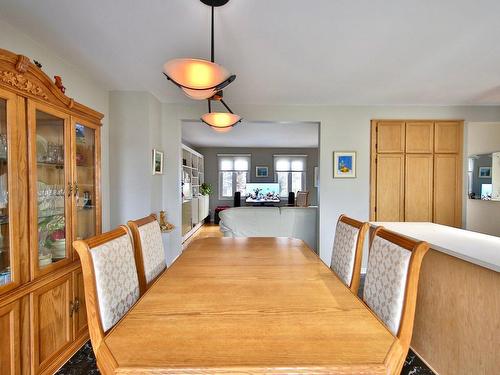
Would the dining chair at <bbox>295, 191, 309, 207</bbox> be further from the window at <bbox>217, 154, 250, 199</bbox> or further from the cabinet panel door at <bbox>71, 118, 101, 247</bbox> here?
the cabinet panel door at <bbox>71, 118, 101, 247</bbox>

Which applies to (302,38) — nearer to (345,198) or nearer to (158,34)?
(158,34)

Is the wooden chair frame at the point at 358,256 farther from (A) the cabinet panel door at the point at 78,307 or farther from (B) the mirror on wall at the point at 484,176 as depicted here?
(B) the mirror on wall at the point at 484,176

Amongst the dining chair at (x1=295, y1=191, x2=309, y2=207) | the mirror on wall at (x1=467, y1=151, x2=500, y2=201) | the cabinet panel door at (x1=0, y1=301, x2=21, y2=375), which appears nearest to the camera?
the cabinet panel door at (x1=0, y1=301, x2=21, y2=375)

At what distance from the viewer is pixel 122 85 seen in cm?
293

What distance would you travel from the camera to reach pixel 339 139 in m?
3.68

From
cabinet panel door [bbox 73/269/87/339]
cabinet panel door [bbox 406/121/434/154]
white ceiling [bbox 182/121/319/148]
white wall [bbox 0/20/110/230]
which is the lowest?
cabinet panel door [bbox 73/269/87/339]

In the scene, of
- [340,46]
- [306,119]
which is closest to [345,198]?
[306,119]

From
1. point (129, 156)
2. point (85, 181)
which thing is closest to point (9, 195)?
point (85, 181)

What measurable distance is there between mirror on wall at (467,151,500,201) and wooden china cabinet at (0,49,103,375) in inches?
181

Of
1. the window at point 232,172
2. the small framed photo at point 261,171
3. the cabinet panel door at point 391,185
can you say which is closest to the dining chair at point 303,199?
the small framed photo at point 261,171

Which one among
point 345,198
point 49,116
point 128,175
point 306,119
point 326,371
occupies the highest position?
point 306,119

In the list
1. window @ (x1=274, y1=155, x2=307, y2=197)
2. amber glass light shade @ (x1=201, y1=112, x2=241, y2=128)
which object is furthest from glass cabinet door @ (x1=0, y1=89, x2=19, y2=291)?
window @ (x1=274, y1=155, x2=307, y2=197)

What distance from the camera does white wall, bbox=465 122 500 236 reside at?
365 centimetres

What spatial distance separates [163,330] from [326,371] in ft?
1.66
